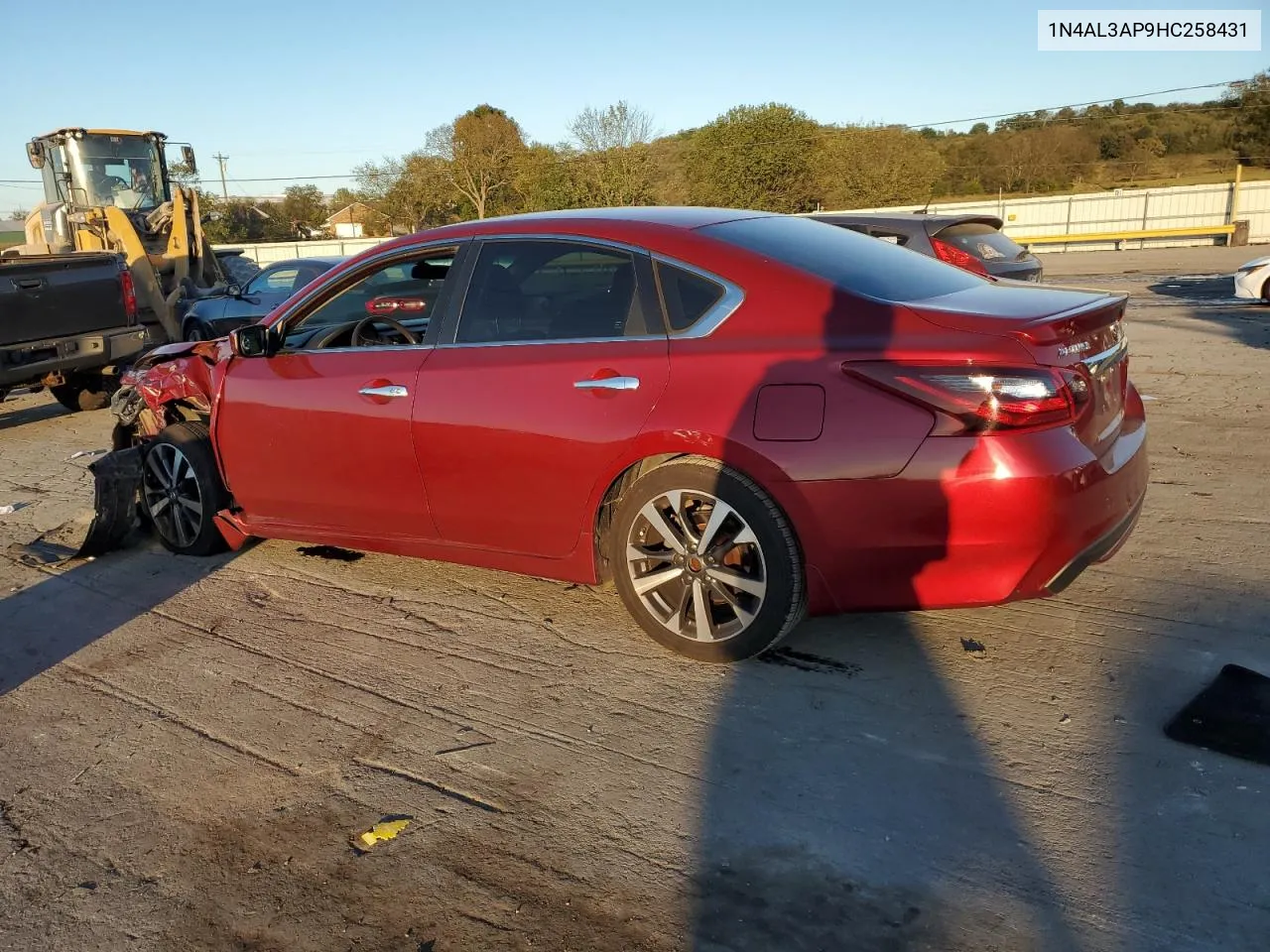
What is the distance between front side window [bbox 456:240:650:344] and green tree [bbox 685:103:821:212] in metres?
42.7

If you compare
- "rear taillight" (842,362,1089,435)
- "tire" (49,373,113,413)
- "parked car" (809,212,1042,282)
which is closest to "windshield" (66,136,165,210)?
"tire" (49,373,113,413)

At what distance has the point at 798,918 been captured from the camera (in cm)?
249

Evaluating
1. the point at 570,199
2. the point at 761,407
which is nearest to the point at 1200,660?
the point at 761,407

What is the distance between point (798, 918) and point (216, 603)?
3.52 meters

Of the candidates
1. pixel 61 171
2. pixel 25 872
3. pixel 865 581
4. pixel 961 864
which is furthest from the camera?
pixel 61 171

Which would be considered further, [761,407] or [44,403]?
[44,403]

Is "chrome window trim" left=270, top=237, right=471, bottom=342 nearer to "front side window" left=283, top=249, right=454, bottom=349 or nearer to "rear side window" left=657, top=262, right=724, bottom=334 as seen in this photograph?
"front side window" left=283, top=249, right=454, bottom=349

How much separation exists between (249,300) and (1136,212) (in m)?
31.4

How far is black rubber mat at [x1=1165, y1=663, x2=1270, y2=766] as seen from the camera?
310 centimetres

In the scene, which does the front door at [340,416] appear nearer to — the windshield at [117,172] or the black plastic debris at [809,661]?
the black plastic debris at [809,661]

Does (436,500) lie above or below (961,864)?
above

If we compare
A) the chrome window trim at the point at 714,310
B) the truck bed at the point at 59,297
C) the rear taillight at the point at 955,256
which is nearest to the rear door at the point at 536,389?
the chrome window trim at the point at 714,310

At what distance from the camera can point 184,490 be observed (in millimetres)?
5555

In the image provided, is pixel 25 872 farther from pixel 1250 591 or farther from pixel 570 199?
pixel 570 199
